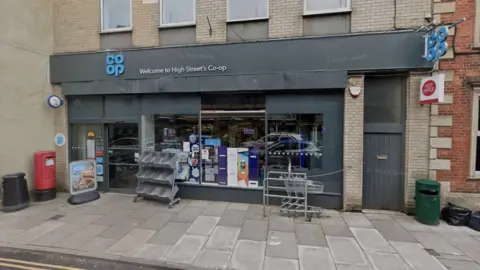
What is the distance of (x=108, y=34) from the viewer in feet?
24.7

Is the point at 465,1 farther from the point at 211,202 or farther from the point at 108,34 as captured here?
the point at 108,34

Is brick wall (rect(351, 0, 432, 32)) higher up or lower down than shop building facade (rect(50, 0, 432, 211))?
higher up

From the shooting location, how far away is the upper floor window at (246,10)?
21.8ft

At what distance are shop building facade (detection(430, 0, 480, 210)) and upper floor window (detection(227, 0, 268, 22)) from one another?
394 cm

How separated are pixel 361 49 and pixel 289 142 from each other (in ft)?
9.16

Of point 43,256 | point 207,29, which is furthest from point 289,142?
point 43,256

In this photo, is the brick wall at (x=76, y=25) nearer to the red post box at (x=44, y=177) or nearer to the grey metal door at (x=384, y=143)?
the red post box at (x=44, y=177)

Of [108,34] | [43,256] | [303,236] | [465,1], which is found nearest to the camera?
[43,256]

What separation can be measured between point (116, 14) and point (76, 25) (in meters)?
1.29

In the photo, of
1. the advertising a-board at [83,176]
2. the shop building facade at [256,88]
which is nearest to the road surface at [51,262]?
the advertising a-board at [83,176]

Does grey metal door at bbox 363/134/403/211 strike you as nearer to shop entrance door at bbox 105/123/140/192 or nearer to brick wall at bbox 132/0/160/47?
brick wall at bbox 132/0/160/47

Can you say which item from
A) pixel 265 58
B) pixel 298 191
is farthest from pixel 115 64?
pixel 298 191

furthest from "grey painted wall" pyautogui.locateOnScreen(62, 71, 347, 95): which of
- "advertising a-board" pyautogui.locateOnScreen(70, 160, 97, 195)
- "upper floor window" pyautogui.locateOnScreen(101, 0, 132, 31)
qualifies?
"advertising a-board" pyautogui.locateOnScreen(70, 160, 97, 195)

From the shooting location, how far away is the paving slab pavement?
401 centimetres
